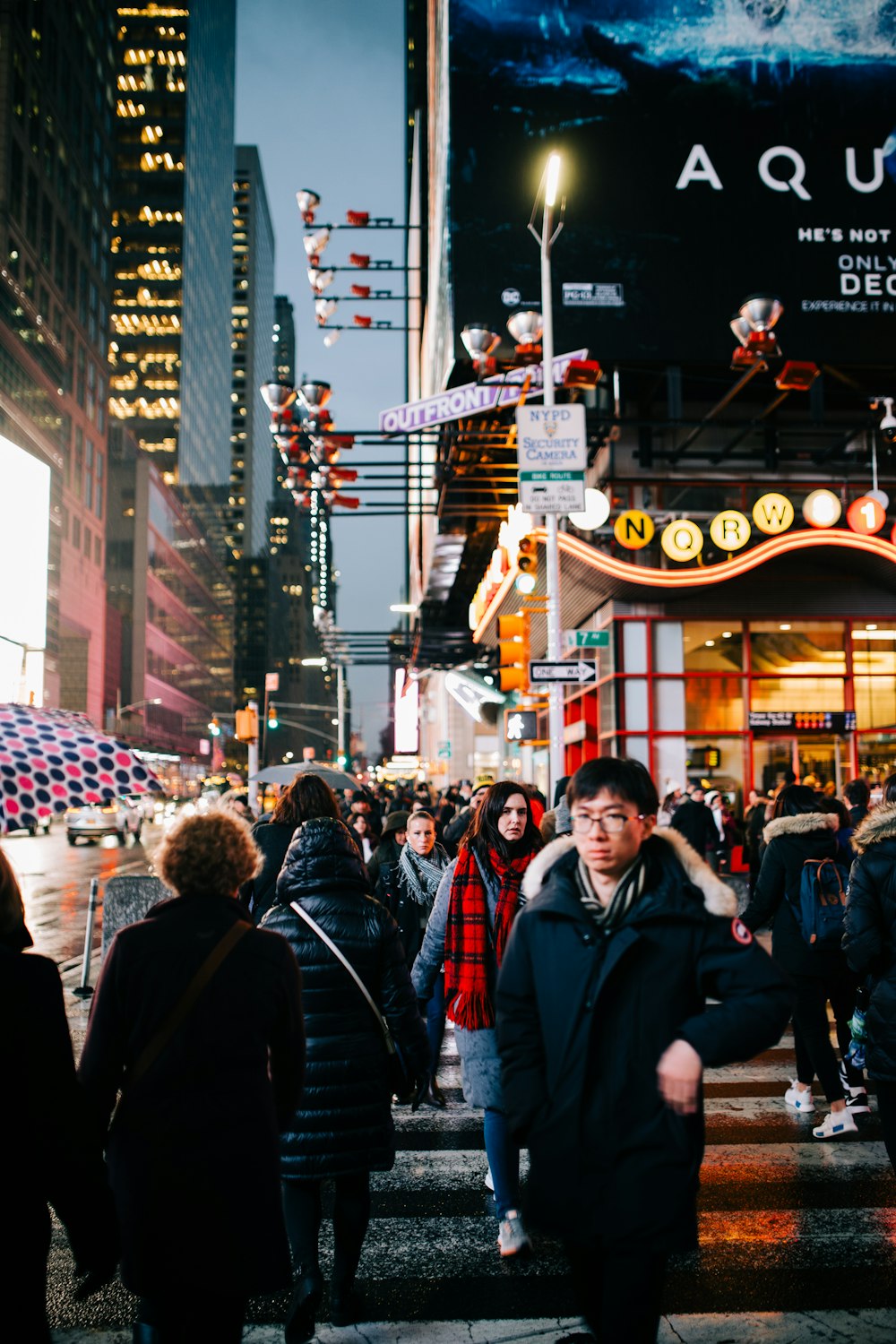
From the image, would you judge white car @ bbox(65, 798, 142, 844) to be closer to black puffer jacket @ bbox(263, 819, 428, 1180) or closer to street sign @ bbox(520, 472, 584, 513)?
street sign @ bbox(520, 472, 584, 513)

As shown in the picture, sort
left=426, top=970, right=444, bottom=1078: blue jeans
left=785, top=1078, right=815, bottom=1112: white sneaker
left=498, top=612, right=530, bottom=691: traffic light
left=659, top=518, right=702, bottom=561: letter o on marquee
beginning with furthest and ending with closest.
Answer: left=659, top=518, right=702, bottom=561: letter o on marquee
left=498, top=612, right=530, bottom=691: traffic light
left=426, top=970, right=444, bottom=1078: blue jeans
left=785, top=1078, right=815, bottom=1112: white sneaker

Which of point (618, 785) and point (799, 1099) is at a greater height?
point (618, 785)

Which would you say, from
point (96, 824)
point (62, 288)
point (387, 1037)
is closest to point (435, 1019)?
point (387, 1037)

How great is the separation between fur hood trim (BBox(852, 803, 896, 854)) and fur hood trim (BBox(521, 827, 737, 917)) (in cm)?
208

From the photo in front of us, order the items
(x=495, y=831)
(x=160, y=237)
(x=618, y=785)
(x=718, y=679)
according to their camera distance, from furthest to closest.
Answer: (x=160, y=237) < (x=718, y=679) < (x=495, y=831) < (x=618, y=785)

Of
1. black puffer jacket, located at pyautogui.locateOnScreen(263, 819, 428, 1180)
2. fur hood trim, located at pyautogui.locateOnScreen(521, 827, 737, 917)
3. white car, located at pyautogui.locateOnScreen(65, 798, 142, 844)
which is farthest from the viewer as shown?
white car, located at pyautogui.locateOnScreen(65, 798, 142, 844)

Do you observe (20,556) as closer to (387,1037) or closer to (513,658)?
(387,1037)

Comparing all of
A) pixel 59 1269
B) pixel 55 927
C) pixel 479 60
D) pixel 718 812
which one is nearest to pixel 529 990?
pixel 59 1269

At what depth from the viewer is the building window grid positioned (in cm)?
2367

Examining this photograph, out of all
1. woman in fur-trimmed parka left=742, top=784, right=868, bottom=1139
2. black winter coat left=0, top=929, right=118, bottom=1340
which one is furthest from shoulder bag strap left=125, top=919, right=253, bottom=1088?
woman in fur-trimmed parka left=742, top=784, right=868, bottom=1139

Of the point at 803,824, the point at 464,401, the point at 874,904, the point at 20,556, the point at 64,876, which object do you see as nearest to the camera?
the point at 874,904

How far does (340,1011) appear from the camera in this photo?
14.2 ft

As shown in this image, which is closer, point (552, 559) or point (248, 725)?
point (552, 559)

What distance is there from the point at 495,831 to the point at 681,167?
77.5 ft
